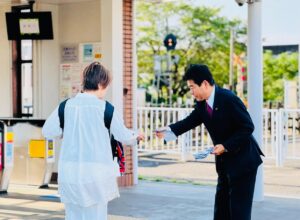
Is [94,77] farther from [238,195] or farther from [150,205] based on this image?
[150,205]

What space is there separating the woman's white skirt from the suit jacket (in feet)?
3.59

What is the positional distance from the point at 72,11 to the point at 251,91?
3.58 metres

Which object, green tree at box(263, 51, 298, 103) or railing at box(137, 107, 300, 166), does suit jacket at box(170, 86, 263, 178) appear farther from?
green tree at box(263, 51, 298, 103)

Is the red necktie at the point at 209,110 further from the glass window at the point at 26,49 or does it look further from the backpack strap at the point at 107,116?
the glass window at the point at 26,49

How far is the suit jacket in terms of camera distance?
18.0 feet

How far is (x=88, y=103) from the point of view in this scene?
5.16 m

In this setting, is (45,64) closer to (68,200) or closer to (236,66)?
(68,200)

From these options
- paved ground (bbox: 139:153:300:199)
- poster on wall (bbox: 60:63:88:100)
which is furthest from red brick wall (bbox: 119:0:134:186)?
paved ground (bbox: 139:153:300:199)

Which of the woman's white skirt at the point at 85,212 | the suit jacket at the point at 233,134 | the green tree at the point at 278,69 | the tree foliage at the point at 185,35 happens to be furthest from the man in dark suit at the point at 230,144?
the green tree at the point at 278,69

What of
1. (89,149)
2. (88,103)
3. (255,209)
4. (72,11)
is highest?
(72,11)

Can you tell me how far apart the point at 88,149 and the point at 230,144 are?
116 cm

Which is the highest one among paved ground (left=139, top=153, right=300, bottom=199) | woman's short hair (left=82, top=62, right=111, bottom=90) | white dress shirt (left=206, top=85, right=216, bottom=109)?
woman's short hair (left=82, top=62, right=111, bottom=90)

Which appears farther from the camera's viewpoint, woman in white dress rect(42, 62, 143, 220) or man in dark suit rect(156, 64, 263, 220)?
man in dark suit rect(156, 64, 263, 220)

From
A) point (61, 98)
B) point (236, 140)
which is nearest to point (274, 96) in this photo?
point (61, 98)
